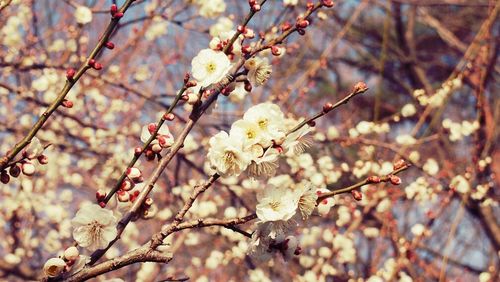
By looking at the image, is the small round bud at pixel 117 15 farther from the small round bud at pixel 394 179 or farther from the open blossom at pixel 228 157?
the small round bud at pixel 394 179

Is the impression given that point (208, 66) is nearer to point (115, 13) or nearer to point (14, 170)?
point (115, 13)

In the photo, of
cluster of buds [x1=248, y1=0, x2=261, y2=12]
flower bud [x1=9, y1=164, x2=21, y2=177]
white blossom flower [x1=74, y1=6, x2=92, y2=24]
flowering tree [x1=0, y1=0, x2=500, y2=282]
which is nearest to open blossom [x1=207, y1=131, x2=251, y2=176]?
flowering tree [x1=0, y1=0, x2=500, y2=282]

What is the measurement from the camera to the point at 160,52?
9141 millimetres

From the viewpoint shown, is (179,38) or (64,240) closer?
(64,240)

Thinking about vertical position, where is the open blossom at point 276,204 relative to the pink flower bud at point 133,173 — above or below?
below

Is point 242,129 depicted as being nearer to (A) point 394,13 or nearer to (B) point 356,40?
(A) point 394,13

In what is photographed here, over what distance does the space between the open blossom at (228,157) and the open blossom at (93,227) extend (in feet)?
0.96

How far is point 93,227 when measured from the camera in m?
1.43

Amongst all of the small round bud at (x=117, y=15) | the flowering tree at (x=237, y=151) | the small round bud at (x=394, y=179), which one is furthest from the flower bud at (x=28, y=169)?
the small round bud at (x=394, y=179)

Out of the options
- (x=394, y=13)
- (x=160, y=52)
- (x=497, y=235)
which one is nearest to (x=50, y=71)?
(x=497, y=235)

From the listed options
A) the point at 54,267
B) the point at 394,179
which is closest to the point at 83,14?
the point at 54,267

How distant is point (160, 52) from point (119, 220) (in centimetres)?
789

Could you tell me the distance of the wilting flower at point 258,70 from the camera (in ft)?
5.27

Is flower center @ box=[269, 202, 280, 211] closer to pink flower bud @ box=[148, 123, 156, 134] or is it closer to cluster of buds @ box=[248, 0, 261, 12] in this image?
pink flower bud @ box=[148, 123, 156, 134]
